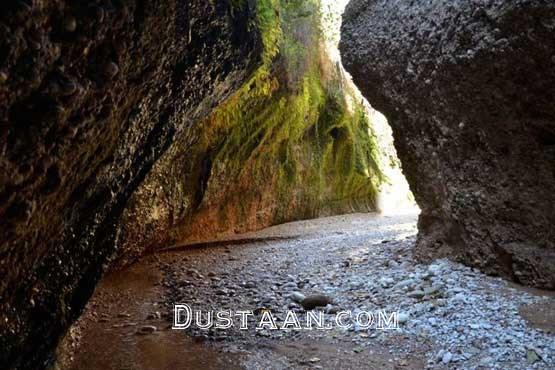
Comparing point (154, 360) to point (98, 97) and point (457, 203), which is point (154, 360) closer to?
point (98, 97)

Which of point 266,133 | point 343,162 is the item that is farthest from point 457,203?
point 343,162

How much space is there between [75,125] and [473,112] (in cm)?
366

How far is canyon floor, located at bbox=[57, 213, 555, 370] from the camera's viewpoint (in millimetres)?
3547

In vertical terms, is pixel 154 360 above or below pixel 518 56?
below

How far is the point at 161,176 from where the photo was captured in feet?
22.9

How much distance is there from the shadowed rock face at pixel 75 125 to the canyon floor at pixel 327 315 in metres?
1.03

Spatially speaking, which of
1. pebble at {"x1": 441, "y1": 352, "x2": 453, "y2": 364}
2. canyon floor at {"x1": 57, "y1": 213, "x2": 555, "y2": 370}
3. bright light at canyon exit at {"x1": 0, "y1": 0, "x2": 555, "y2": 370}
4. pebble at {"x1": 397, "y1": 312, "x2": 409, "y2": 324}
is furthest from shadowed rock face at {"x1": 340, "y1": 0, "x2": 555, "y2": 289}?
pebble at {"x1": 441, "y1": 352, "x2": 453, "y2": 364}

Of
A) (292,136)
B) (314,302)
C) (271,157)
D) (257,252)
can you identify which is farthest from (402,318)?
(292,136)

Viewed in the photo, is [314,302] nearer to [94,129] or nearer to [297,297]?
[297,297]

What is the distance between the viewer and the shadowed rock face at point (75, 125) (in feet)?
6.36

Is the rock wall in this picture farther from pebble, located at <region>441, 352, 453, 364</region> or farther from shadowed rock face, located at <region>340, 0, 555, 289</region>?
pebble, located at <region>441, 352, 453, 364</region>

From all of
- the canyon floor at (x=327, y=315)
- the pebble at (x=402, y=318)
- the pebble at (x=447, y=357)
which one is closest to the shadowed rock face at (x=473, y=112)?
the canyon floor at (x=327, y=315)

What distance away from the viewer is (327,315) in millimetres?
4578

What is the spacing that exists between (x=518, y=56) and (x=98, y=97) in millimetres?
3255
